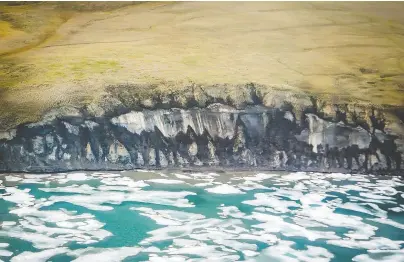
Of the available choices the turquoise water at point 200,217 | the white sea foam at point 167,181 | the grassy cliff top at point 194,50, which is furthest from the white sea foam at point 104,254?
the grassy cliff top at point 194,50

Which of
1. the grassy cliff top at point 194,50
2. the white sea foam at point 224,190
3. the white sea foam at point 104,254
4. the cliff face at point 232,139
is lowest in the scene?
the white sea foam at point 104,254

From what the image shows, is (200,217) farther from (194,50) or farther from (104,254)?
(194,50)

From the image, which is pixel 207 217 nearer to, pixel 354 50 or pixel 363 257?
pixel 363 257

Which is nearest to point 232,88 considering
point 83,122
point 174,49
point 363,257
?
point 174,49

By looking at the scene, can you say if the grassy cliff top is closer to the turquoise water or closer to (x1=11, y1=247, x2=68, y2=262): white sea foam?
the turquoise water

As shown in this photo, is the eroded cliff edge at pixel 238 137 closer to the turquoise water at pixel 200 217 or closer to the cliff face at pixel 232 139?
the cliff face at pixel 232 139

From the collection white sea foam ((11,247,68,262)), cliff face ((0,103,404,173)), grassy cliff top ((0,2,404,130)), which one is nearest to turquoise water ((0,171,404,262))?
white sea foam ((11,247,68,262))
